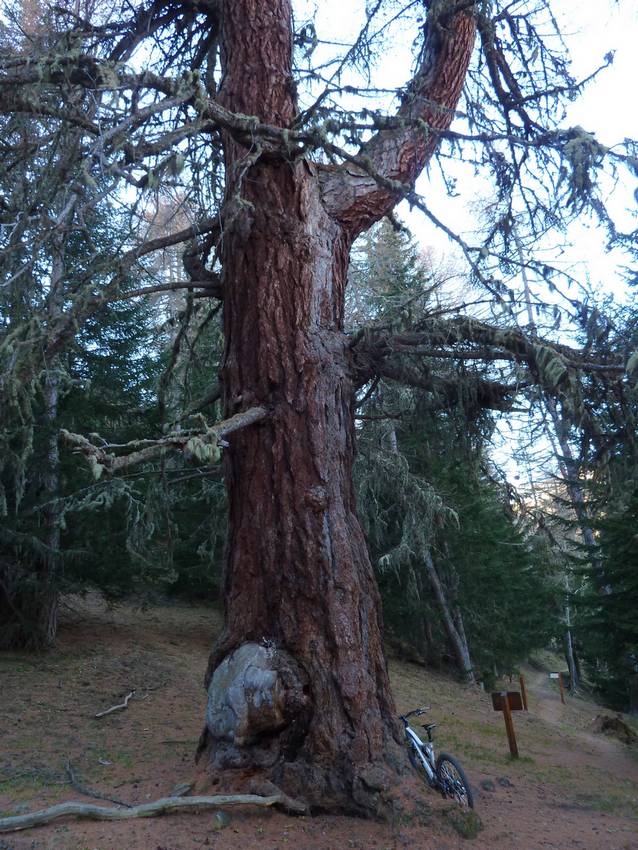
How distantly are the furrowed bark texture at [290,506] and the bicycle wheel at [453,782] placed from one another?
0.55 metres

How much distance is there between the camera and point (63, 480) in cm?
1105

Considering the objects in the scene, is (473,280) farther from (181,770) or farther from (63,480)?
(63,480)

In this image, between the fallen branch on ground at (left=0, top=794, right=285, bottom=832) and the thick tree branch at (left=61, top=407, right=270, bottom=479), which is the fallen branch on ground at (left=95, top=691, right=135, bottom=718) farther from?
the thick tree branch at (left=61, top=407, right=270, bottom=479)

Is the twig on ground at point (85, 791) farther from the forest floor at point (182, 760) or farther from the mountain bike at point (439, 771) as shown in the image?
the mountain bike at point (439, 771)

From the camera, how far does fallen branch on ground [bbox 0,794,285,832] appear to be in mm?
4551

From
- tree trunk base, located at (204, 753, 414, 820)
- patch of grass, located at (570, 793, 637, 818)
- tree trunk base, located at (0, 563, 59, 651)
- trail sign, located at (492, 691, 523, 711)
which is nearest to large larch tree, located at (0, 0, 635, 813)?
tree trunk base, located at (204, 753, 414, 820)

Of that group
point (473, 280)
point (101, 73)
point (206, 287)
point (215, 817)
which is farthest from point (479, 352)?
point (215, 817)

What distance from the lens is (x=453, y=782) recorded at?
5367mm

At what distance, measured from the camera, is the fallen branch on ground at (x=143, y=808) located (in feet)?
14.9

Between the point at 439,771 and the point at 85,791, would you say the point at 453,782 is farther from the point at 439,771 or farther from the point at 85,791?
the point at 85,791

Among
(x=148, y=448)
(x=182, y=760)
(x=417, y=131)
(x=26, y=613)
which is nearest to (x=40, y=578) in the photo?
(x=26, y=613)

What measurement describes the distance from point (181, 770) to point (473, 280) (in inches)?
191

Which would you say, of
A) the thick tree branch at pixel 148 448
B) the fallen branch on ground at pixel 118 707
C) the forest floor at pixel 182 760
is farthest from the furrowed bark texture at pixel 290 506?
the fallen branch on ground at pixel 118 707

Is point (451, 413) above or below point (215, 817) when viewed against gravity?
above
